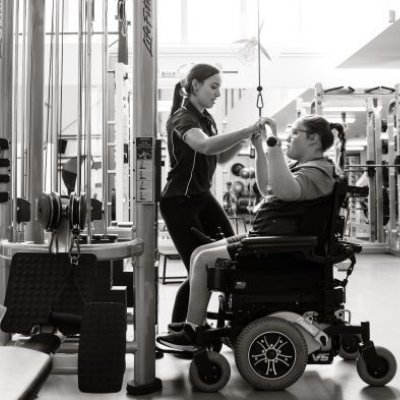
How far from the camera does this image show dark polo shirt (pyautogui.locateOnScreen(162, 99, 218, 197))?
2631 millimetres

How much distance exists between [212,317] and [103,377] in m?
1.42

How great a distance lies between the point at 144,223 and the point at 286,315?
662 millimetres

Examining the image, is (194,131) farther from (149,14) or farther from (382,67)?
(382,67)

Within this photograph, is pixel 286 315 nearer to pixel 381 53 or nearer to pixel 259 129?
pixel 259 129

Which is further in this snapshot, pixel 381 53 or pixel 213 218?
pixel 381 53

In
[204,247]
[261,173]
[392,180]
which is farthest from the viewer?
[392,180]

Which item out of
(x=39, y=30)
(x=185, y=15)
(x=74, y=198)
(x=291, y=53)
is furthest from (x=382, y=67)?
(x=74, y=198)

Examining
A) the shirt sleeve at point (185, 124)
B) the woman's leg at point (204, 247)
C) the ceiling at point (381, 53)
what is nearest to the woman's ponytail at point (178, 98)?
the shirt sleeve at point (185, 124)

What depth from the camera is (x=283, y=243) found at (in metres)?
2.25

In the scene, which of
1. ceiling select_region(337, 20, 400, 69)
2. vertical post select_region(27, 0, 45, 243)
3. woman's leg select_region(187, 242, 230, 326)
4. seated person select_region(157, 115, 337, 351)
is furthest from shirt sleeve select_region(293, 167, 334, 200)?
ceiling select_region(337, 20, 400, 69)

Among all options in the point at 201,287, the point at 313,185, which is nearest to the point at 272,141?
the point at 313,185

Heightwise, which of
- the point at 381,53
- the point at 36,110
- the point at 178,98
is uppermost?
the point at 381,53

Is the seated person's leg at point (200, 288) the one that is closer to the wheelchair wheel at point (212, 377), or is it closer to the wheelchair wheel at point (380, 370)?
the wheelchair wheel at point (212, 377)

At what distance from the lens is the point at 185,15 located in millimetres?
10492
